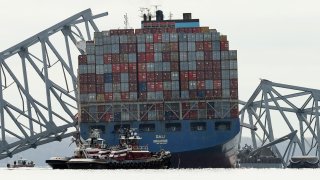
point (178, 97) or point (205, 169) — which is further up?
point (178, 97)

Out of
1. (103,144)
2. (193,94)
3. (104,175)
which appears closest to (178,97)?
(193,94)

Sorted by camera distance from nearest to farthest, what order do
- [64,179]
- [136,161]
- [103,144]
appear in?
[64,179] → [136,161] → [103,144]

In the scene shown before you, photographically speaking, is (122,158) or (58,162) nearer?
(122,158)

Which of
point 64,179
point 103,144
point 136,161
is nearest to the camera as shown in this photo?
point 64,179

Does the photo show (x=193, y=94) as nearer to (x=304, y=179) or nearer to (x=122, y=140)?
(x=122, y=140)

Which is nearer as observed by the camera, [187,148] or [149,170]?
[149,170]

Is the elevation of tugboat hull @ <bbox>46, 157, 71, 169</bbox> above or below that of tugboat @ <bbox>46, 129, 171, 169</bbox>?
below

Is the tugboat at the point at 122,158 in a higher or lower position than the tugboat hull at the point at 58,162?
higher

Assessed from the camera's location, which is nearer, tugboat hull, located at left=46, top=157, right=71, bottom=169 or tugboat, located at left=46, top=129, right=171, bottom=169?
tugboat, located at left=46, top=129, right=171, bottom=169

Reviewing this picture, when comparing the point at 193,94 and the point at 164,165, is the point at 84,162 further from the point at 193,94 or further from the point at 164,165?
the point at 193,94

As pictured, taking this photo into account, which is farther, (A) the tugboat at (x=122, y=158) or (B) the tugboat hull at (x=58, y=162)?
(B) the tugboat hull at (x=58, y=162)

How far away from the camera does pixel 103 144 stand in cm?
18800

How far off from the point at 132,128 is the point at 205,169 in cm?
1558

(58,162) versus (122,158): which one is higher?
(122,158)
